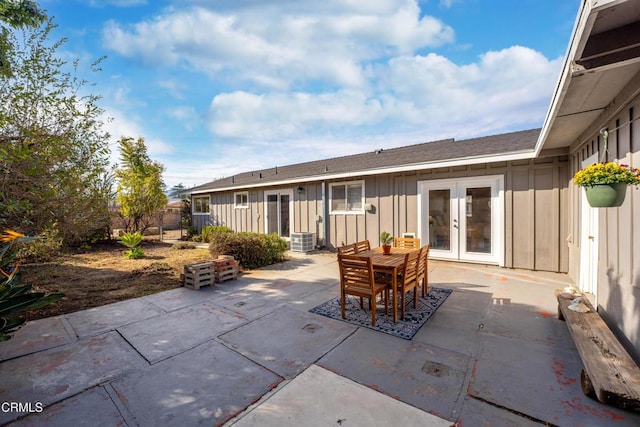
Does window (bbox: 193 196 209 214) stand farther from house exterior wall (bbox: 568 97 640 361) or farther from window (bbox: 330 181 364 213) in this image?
house exterior wall (bbox: 568 97 640 361)

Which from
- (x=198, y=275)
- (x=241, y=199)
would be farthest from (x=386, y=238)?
(x=241, y=199)

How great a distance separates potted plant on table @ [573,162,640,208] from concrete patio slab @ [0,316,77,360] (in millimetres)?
5545

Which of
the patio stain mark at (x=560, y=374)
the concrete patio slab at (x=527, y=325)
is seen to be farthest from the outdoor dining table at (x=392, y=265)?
the patio stain mark at (x=560, y=374)

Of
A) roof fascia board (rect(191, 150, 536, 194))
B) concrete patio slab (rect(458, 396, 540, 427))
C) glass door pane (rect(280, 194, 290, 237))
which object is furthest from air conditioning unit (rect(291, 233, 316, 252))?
concrete patio slab (rect(458, 396, 540, 427))

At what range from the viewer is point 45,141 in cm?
325

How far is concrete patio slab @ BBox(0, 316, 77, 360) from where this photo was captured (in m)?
2.79

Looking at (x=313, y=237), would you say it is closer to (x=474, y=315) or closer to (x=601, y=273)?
(x=474, y=315)

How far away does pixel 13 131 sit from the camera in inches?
126

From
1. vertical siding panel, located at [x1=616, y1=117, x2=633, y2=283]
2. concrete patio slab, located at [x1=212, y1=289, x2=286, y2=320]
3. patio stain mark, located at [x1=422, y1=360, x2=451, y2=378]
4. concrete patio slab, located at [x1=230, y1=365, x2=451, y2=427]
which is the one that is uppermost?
vertical siding panel, located at [x1=616, y1=117, x2=633, y2=283]

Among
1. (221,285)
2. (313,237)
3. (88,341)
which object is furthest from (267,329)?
(313,237)

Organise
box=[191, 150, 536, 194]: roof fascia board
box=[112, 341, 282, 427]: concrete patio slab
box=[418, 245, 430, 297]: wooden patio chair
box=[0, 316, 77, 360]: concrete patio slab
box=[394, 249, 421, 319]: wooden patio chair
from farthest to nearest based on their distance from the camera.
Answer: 1. box=[191, 150, 536, 194]: roof fascia board
2. box=[418, 245, 430, 297]: wooden patio chair
3. box=[394, 249, 421, 319]: wooden patio chair
4. box=[0, 316, 77, 360]: concrete patio slab
5. box=[112, 341, 282, 427]: concrete patio slab

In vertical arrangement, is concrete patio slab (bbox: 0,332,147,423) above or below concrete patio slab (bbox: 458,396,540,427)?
above

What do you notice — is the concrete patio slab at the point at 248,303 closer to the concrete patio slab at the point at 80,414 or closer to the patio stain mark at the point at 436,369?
the concrete patio slab at the point at 80,414

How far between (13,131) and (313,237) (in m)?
7.44
